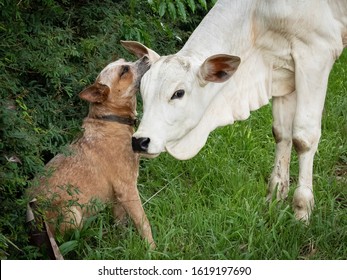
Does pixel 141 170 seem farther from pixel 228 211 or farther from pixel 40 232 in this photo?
pixel 40 232

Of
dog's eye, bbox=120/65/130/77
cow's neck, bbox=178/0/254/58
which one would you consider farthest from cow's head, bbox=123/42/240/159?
dog's eye, bbox=120/65/130/77

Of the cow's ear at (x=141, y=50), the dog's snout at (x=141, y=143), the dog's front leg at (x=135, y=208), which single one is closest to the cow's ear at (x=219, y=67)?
the cow's ear at (x=141, y=50)

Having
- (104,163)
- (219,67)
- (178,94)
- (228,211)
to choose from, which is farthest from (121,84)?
(228,211)

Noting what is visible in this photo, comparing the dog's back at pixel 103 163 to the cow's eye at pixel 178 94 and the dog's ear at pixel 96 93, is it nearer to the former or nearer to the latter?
the dog's ear at pixel 96 93

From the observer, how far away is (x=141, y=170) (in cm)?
680

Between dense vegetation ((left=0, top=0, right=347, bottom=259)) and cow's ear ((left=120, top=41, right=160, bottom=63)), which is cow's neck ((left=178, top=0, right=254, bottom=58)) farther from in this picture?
dense vegetation ((left=0, top=0, right=347, bottom=259))

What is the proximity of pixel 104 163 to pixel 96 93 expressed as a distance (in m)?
0.45

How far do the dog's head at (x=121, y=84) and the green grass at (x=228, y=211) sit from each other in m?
0.70

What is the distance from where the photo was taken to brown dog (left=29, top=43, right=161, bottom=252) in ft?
18.1

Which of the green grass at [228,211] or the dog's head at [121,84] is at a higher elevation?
the dog's head at [121,84]

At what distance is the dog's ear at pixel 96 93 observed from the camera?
5648 millimetres

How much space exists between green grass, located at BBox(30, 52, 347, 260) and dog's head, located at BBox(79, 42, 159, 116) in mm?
704

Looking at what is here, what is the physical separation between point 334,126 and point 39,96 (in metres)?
2.78

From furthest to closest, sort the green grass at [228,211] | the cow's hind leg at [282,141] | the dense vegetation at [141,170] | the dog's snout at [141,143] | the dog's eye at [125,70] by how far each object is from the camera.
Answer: the cow's hind leg at [282,141], the dog's eye at [125,70], the green grass at [228,211], the dense vegetation at [141,170], the dog's snout at [141,143]
